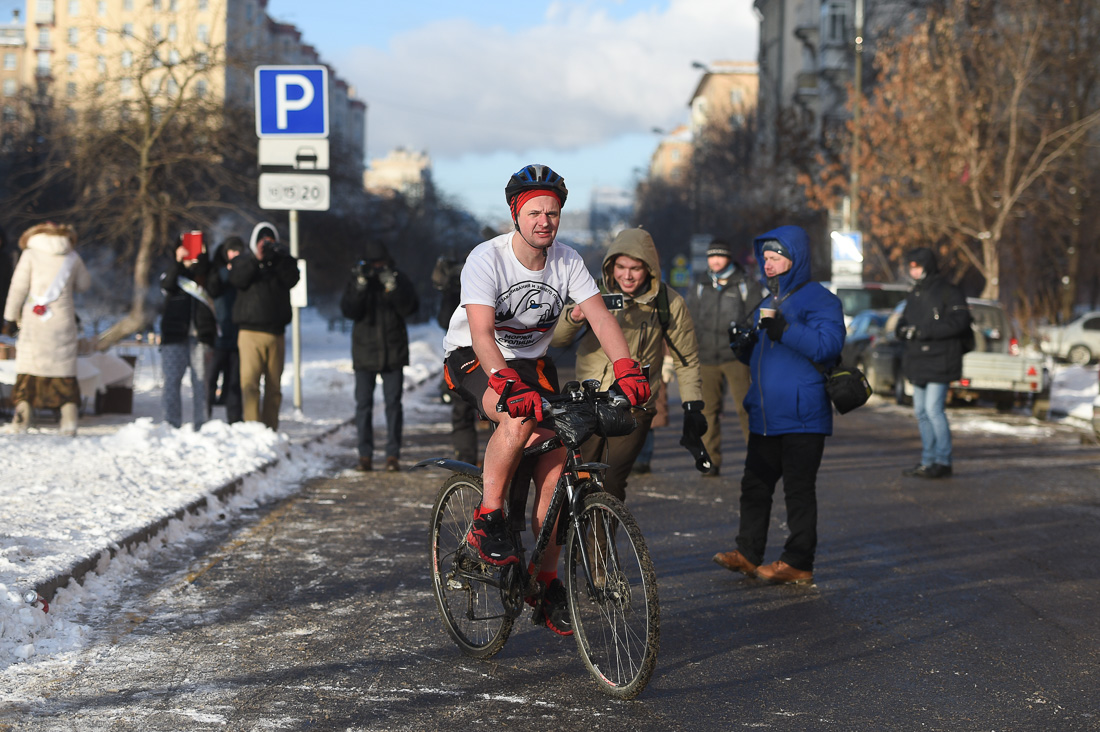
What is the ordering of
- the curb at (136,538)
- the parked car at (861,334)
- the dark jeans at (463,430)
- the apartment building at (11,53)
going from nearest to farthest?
1. the curb at (136,538)
2. the dark jeans at (463,430)
3. the parked car at (861,334)
4. the apartment building at (11,53)

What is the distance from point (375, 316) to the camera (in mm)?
11086

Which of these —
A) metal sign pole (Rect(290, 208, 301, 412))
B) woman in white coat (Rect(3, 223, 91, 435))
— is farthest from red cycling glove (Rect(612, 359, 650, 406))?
metal sign pole (Rect(290, 208, 301, 412))

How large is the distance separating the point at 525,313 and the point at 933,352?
740cm

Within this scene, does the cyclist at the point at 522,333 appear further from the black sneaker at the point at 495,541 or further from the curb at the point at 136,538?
the curb at the point at 136,538

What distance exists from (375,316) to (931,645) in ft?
21.7

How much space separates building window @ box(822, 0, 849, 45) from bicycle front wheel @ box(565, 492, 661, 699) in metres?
53.6

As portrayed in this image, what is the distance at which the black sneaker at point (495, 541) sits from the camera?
500 cm

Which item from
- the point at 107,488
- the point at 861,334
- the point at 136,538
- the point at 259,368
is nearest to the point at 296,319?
the point at 259,368

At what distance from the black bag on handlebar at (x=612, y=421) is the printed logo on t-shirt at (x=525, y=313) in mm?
545

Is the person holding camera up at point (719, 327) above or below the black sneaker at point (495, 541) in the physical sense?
above

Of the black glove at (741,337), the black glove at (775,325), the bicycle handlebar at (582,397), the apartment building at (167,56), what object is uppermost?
the apartment building at (167,56)

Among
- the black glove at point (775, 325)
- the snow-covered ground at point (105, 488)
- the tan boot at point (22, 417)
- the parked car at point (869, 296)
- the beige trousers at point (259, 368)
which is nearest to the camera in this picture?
the snow-covered ground at point (105, 488)

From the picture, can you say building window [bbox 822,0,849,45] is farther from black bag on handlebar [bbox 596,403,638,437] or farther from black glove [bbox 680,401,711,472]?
black bag on handlebar [bbox 596,403,638,437]

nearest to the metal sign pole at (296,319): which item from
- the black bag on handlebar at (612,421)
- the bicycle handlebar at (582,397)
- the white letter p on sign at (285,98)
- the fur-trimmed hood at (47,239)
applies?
the white letter p on sign at (285,98)
